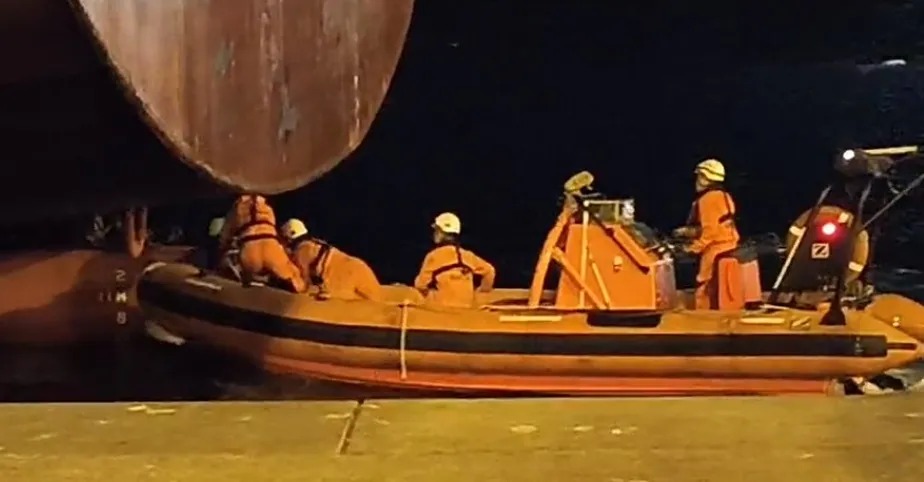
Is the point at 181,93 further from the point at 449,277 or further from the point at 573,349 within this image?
the point at 449,277

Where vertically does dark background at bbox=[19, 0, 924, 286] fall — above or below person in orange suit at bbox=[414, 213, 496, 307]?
above

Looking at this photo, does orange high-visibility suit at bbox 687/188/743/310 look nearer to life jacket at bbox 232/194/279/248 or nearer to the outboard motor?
the outboard motor

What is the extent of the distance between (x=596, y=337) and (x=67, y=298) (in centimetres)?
171

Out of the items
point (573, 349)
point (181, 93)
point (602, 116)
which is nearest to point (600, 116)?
point (602, 116)

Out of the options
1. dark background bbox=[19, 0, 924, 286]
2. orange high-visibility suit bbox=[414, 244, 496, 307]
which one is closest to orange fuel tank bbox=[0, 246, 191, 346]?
orange high-visibility suit bbox=[414, 244, 496, 307]

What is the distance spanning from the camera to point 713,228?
411 centimetres

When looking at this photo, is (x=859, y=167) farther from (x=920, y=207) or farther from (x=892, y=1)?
(x=892, y=1)

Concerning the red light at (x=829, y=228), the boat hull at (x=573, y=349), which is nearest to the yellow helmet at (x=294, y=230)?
the boat hull at (x=573, y=349)

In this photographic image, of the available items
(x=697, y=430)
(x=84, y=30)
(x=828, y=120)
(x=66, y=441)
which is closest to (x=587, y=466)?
(x=697, y=430)

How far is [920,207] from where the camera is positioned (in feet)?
24.5

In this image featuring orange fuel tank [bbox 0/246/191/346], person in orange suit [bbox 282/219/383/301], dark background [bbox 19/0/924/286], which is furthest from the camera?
dark background [bbox 19/0/924/286]

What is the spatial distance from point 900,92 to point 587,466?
41.3 feet

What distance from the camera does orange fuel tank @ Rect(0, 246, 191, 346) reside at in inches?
193

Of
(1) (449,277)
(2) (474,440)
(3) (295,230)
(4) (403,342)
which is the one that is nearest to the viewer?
(2) (474,440)
